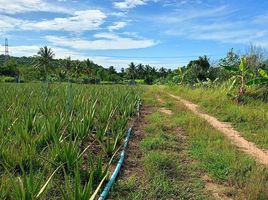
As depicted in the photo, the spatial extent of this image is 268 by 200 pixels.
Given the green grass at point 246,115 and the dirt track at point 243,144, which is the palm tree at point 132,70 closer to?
the green grass at point 246,115

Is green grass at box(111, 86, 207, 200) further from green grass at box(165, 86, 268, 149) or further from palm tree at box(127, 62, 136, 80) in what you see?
palm tree at box(127, 62, 136, 80)

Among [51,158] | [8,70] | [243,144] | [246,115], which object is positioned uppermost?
[8,70]

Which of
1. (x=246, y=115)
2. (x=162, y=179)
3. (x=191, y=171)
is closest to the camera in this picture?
(x=162, y=179)

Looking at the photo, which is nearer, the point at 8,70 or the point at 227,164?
Result: the point at 227,164

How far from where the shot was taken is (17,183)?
376 cm

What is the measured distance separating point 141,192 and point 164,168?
1144 millimetres

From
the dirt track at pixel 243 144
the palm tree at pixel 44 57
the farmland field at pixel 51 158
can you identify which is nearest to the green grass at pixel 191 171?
the dirt track at pixel 243 144

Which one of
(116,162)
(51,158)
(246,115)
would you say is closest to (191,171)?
(116,162)

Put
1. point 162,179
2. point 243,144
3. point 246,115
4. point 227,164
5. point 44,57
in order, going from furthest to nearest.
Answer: point 44,57 → point 246,115 → point 243,144 → point 227,164 → point 162,179

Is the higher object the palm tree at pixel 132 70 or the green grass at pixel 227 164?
the palm tree at pixel 132 70

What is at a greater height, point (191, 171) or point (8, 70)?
point (8, 70)

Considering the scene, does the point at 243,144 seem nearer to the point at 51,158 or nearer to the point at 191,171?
the point at 191,171

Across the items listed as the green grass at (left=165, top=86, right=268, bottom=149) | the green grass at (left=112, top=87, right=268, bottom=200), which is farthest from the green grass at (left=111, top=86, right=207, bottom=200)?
the green grass at (left=165, top=86, right=268, bottom=149)

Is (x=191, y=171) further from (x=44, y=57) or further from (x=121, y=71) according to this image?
(x=121, y=71)
